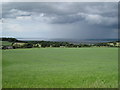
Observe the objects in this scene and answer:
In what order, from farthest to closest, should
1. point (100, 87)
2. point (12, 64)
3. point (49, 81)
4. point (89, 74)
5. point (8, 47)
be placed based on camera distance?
point (8, 47)
point (12, 64)
point (89, 74)
point (49, 81)
point (100, 87)

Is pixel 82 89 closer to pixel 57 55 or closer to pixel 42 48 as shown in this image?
pixel 57 55

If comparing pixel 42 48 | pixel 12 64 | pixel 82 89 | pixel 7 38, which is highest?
pixel 7 38

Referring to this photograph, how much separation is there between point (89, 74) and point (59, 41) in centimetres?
120

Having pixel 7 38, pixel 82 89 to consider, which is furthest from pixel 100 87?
pixel 7 38

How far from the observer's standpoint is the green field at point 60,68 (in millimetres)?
2492

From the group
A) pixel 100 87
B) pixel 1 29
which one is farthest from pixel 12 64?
pixel 100 87

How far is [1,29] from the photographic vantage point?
10.5 feet

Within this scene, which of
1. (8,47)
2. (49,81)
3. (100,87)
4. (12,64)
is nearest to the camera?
(100,87)

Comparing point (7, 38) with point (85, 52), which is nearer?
point (7, 38)

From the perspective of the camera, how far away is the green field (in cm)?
249

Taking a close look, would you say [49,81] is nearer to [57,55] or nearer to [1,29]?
[57,55]

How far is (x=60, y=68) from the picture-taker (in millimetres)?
2947

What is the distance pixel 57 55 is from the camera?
3613 millimetres

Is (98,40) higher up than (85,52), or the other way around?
(98,40)
